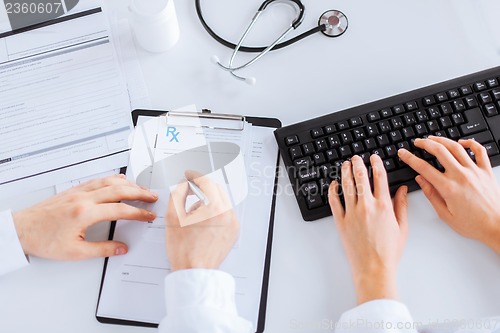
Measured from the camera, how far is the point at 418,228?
2.35ft

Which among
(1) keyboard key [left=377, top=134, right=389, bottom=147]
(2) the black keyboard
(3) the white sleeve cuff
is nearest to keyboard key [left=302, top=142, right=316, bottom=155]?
(2) the black keyboard

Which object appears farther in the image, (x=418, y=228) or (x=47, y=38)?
(x=47, y=38)

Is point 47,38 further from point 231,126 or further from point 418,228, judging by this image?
point 418,228

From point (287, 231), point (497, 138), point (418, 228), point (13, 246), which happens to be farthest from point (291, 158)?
point (13, 246)

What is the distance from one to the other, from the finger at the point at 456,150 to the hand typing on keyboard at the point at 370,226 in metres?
0.09

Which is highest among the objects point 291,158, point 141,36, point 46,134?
point 141,36

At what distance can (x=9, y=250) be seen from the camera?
69 cm

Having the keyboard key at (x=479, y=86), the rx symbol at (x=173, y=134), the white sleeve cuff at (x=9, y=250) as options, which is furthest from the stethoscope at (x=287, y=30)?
the white sleeve cuff at (x=9, y=250)

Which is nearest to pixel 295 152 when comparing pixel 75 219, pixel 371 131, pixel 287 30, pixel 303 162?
pixel 303 162

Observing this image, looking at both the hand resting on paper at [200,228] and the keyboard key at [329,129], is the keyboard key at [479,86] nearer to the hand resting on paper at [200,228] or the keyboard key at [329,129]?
the keyboard key at [329,129]

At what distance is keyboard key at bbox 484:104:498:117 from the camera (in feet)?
2.48

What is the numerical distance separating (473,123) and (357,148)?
19 cm

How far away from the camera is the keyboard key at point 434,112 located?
2.47 feet

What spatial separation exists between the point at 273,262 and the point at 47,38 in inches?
21.2
